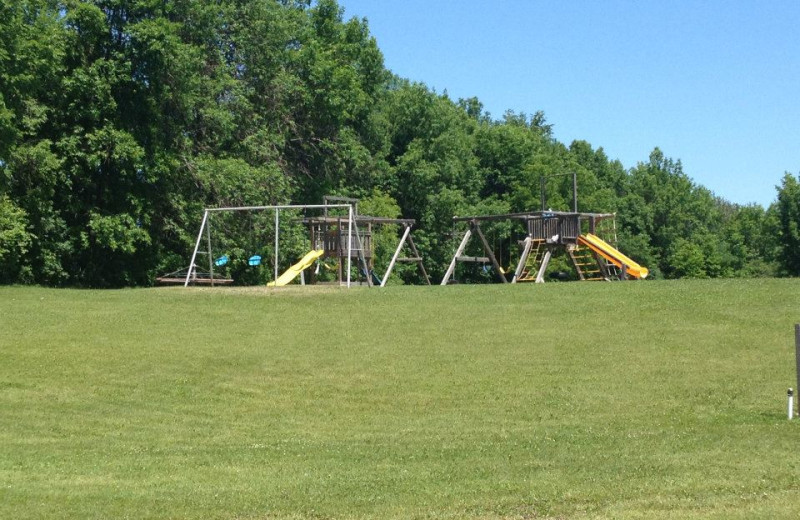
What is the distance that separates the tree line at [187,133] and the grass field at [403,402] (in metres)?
8.16

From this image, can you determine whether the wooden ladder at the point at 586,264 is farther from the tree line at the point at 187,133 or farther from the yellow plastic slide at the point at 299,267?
the yellow plastic slide at the point at 299,267

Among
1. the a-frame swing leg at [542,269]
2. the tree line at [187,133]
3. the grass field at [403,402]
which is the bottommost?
the grass field at [403,402]

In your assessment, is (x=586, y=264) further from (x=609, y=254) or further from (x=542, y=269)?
(x=542, y=269)

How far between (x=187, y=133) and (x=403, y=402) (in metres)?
27.7

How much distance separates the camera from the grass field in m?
10.6

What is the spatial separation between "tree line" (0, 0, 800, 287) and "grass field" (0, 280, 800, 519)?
26.8 feet

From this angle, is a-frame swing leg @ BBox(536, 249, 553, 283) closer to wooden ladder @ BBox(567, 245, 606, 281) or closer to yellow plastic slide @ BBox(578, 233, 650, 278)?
wooden ladder @ BBox(567, 245, 606, 281)

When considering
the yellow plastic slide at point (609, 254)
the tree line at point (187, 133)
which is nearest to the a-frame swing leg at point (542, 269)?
the yellow plastic slide at point (609, 254)

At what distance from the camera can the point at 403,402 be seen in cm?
1786

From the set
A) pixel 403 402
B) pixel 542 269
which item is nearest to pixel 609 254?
pixel 542 269

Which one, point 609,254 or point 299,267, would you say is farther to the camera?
point 609,254

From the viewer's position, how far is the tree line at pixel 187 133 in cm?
3728

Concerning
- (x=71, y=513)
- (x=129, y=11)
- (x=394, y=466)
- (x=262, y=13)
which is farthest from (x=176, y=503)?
(x=262, y=13)

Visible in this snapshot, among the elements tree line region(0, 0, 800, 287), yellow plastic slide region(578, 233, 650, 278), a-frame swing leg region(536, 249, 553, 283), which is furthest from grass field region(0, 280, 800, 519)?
yellow plastic slide region(578, 233, 650, 278)
